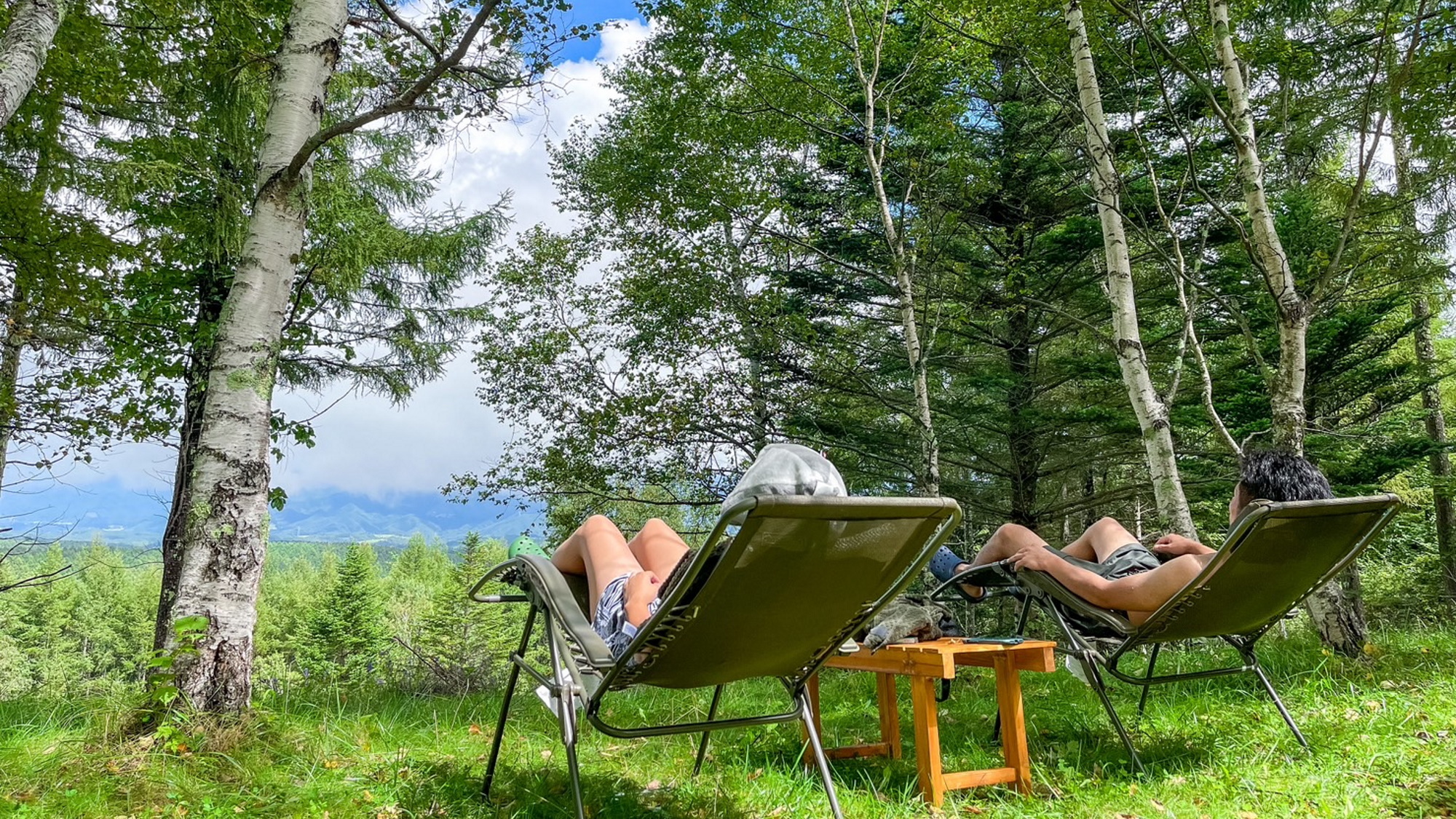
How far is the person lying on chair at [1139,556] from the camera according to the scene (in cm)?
274

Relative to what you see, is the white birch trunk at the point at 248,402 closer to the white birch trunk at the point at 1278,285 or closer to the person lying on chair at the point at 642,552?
the person lying on chair at the point at 642,552

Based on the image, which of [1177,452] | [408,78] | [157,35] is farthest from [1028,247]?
[157,35]

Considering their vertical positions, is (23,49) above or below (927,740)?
above

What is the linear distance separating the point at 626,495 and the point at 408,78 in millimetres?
6167

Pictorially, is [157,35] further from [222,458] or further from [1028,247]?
[1028,247]

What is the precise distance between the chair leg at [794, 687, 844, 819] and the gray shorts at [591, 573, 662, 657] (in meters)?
0.44

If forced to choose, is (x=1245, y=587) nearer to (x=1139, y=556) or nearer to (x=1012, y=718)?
(x=1139, y=556)

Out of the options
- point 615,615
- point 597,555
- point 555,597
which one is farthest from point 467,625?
point 555,597

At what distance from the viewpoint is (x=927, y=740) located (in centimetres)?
253

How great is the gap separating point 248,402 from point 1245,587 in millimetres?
3688

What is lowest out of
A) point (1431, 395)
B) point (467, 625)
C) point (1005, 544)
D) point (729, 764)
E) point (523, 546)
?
point (467, 625)

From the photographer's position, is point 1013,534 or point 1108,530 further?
point 1108,530

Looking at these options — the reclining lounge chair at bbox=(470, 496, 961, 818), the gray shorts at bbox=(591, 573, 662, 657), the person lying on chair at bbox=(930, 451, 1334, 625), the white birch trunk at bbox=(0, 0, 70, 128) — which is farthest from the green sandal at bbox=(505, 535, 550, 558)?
the white birch trunk at bbox=(0, 0, 70, 128)

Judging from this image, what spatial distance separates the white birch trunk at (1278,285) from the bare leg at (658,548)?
3.80 metres
